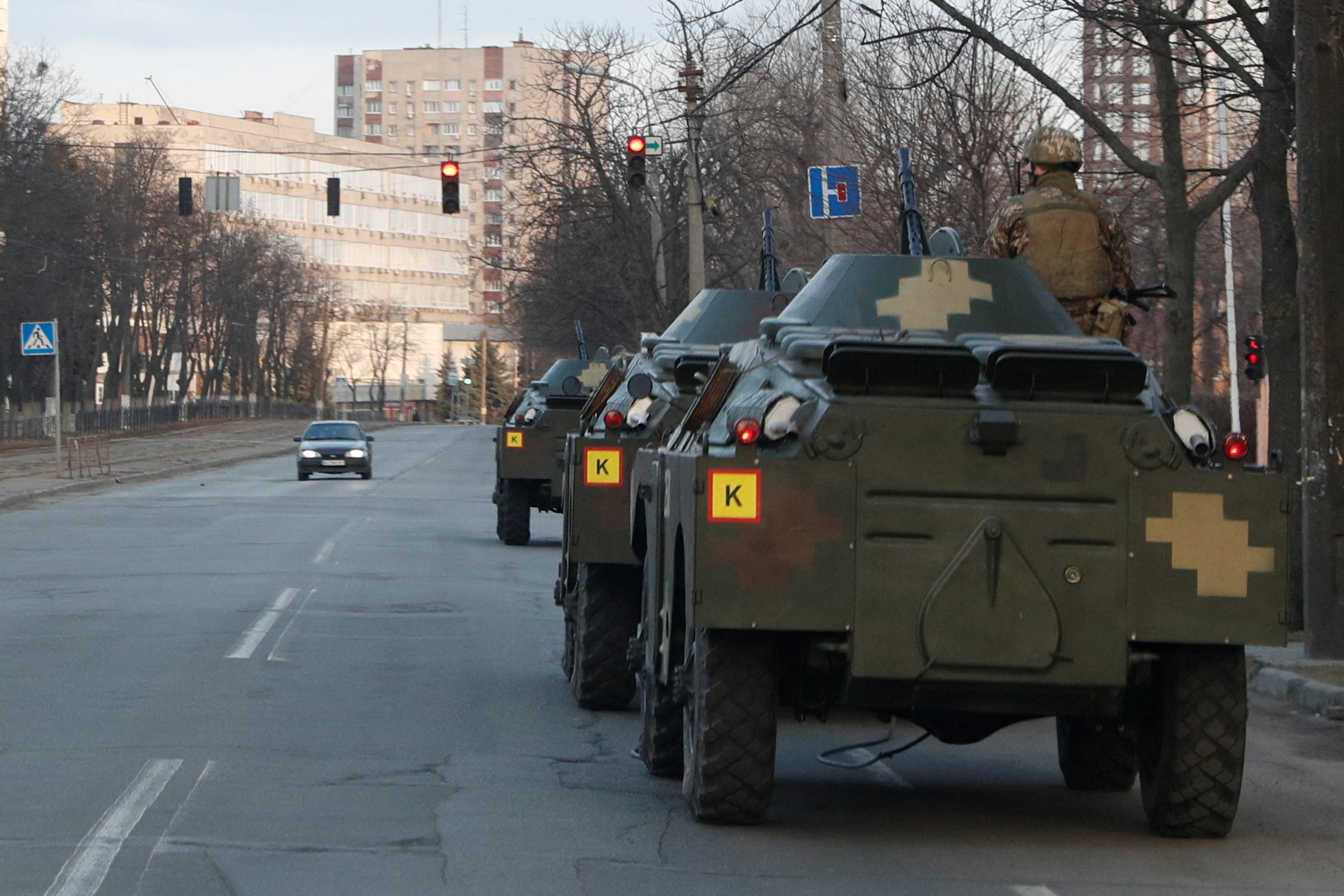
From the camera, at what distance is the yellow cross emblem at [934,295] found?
27.9 ft

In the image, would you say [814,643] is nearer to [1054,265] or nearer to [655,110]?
[1054,265]

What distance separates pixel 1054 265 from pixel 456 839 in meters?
4.10

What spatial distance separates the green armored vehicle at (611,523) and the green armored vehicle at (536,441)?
10815 mm

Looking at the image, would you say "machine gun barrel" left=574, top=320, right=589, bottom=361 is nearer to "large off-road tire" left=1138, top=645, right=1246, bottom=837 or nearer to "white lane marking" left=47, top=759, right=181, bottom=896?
"white lane marking" left=47, top=759, right=181, bottom=896

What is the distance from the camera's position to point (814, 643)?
23.2 feet

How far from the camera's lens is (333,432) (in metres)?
47.0

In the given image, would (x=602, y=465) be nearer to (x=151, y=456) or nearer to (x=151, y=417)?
(x=151, y=456)

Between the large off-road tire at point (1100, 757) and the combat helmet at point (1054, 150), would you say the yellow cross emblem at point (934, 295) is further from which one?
the large off-road tire at point (1100, 757)

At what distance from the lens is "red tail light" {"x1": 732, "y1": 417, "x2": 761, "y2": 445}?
22.8ft

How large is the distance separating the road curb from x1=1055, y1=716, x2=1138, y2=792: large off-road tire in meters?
3.02

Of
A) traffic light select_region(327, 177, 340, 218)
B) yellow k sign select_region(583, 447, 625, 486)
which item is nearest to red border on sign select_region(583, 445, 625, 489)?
yellow k sign select_region(583, 447, 625, 486)

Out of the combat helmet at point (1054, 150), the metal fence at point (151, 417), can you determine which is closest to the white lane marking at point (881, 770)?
the combat helmet at point (1054, 150)

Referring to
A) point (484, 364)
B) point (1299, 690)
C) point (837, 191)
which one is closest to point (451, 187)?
point (837, 191)

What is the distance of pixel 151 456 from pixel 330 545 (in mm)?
38390
